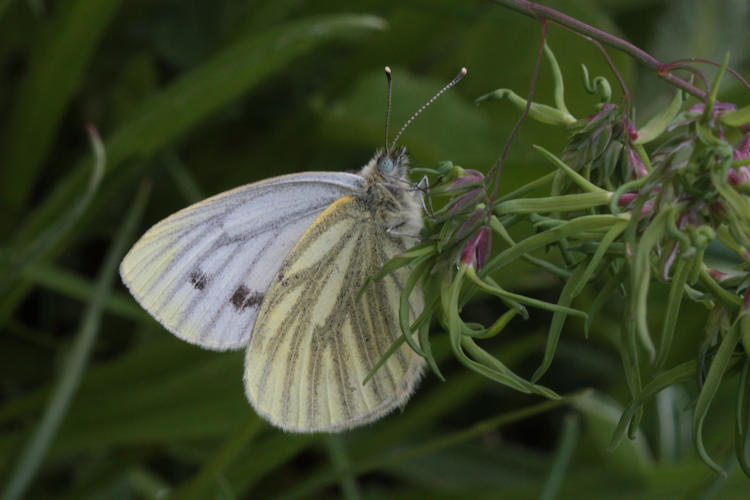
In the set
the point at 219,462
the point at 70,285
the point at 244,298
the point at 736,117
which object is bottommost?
the point at 219,462

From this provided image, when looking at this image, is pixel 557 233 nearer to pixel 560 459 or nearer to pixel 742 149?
pixel 742 149

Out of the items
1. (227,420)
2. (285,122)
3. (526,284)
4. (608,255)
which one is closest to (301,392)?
(227,420)

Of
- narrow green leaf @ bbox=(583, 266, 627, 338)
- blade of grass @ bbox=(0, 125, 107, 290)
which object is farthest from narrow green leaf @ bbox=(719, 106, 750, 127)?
blade of grass @ bbox=(0, 125, 107, 290)

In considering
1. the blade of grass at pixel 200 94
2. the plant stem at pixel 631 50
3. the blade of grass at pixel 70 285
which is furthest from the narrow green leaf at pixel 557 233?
the blade of grass at pixel 70 285

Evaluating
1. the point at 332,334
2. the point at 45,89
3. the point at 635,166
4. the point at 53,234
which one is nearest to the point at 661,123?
the point at 635,166

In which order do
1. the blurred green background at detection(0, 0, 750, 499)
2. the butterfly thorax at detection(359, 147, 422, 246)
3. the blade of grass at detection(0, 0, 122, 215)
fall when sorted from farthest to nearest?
the blade of grass at detection(0, 0, 122, 215), the blurred green background at detection(0, 0, 750, 499), the butterfly thorax at detection(359, 147, 422, 246)

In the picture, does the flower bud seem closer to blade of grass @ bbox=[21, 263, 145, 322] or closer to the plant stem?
the plant stem
